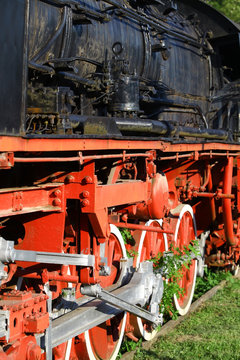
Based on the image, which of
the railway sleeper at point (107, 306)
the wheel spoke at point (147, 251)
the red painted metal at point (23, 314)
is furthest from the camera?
the wheel spoke at point (147, 251)

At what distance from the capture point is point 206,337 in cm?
478

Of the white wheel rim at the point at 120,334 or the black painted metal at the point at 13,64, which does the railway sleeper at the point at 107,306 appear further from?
the black painted metal at the point at 13,64

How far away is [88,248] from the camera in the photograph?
356cm

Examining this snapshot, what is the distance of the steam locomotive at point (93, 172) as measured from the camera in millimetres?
2777

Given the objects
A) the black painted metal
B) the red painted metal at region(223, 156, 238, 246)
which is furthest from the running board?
the red painted metal at region(223, 156, 238, 246)

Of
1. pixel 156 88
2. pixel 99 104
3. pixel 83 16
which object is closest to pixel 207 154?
pixel 156 88

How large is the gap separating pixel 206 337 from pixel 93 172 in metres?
2.23

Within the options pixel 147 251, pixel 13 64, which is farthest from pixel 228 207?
pixel 13 64

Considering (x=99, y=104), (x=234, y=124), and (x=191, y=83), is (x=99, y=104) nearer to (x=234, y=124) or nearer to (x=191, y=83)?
(x=191, y=83)

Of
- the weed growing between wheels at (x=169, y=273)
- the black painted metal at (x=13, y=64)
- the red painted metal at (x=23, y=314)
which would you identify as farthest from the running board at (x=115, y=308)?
the black painted metal at (x=13, y=64)

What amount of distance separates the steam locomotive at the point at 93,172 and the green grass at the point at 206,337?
0.22 m

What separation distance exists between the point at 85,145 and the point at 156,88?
8.56ft

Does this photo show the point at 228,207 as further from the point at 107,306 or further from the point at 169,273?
the point at 107,306

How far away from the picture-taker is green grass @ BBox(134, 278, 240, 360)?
4.35 meters
